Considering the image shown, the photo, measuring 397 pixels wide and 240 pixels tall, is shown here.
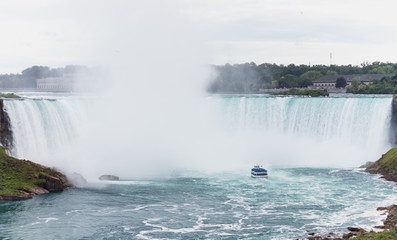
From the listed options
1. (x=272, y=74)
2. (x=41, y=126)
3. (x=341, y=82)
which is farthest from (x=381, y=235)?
(x=272, y=74)

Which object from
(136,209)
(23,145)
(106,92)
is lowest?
(136,209)

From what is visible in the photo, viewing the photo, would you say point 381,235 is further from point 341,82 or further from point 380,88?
point 341,82

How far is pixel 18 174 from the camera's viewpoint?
36938 millimetres

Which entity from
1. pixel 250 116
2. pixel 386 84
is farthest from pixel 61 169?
pixel 386 84

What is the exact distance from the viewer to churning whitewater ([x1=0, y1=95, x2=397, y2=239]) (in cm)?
2925

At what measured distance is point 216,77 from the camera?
104m

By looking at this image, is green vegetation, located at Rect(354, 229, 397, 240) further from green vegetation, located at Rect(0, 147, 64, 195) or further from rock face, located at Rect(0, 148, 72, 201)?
green vegetation, located at Rect(0, 147, 64, 195)

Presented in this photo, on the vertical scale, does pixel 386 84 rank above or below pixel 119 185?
above

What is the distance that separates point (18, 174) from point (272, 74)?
84655mm

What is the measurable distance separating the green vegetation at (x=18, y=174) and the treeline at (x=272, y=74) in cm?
6248

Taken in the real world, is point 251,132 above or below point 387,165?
above

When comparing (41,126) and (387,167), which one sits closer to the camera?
(387,167)

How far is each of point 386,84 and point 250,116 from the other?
92.5ft

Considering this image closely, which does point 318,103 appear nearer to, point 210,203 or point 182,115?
point 182,115
